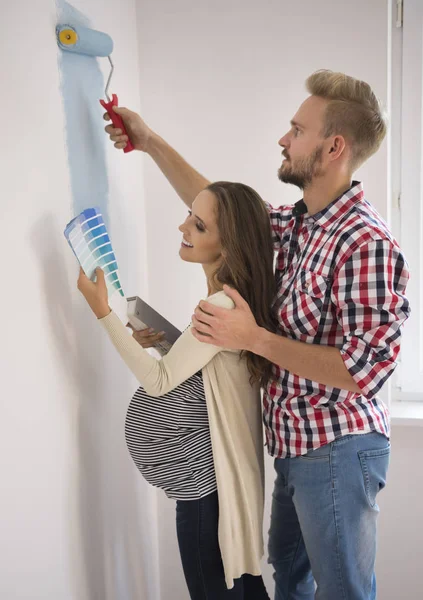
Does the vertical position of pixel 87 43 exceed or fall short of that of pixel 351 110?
it exceeds it

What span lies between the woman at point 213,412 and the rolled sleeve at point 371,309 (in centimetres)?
21

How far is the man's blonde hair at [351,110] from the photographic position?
130cm

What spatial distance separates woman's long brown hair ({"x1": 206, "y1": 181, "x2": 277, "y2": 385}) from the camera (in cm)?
137

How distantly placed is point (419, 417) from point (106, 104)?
118cm

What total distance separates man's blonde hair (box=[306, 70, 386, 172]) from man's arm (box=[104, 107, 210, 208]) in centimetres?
41

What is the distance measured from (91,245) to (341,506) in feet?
2.34

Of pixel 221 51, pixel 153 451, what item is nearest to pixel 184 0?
pixel 221 51

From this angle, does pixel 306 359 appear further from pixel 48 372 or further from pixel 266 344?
pixel 48 372

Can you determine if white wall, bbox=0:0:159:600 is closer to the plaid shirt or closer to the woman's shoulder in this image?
the woman's shoulder

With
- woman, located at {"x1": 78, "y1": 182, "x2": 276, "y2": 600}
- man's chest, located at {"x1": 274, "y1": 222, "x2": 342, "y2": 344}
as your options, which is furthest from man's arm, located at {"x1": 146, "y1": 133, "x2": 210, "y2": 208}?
man's chest, located at {"x1": 274, "y1": 222, "x2": 342, "y2": 344}

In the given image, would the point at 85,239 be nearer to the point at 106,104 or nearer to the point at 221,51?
the point at 106,104

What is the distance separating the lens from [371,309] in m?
1.20

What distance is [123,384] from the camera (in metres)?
1.69

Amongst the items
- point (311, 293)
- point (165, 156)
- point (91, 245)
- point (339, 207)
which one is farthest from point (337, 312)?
point (165, 156)
